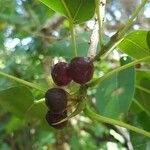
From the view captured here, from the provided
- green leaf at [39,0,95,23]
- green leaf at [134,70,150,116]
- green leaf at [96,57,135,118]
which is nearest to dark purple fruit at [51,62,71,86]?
green leaf at [39,0,95,23]

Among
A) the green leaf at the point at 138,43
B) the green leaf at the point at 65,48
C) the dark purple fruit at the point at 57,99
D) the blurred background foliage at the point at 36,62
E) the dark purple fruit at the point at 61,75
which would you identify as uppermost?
the dark purple fruit at the point at 61,75

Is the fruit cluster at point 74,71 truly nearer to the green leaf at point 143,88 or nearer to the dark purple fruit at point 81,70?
the dark purple fruit at point 81,70

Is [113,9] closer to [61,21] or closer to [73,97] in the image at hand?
[61,21]

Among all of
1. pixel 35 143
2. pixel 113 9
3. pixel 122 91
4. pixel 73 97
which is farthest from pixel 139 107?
pixel 113 9

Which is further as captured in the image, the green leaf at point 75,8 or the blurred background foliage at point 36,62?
the blurred background foliage at point 36,62

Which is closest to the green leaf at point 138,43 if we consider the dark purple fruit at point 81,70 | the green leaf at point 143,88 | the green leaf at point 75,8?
the green leaf at point 75,8
